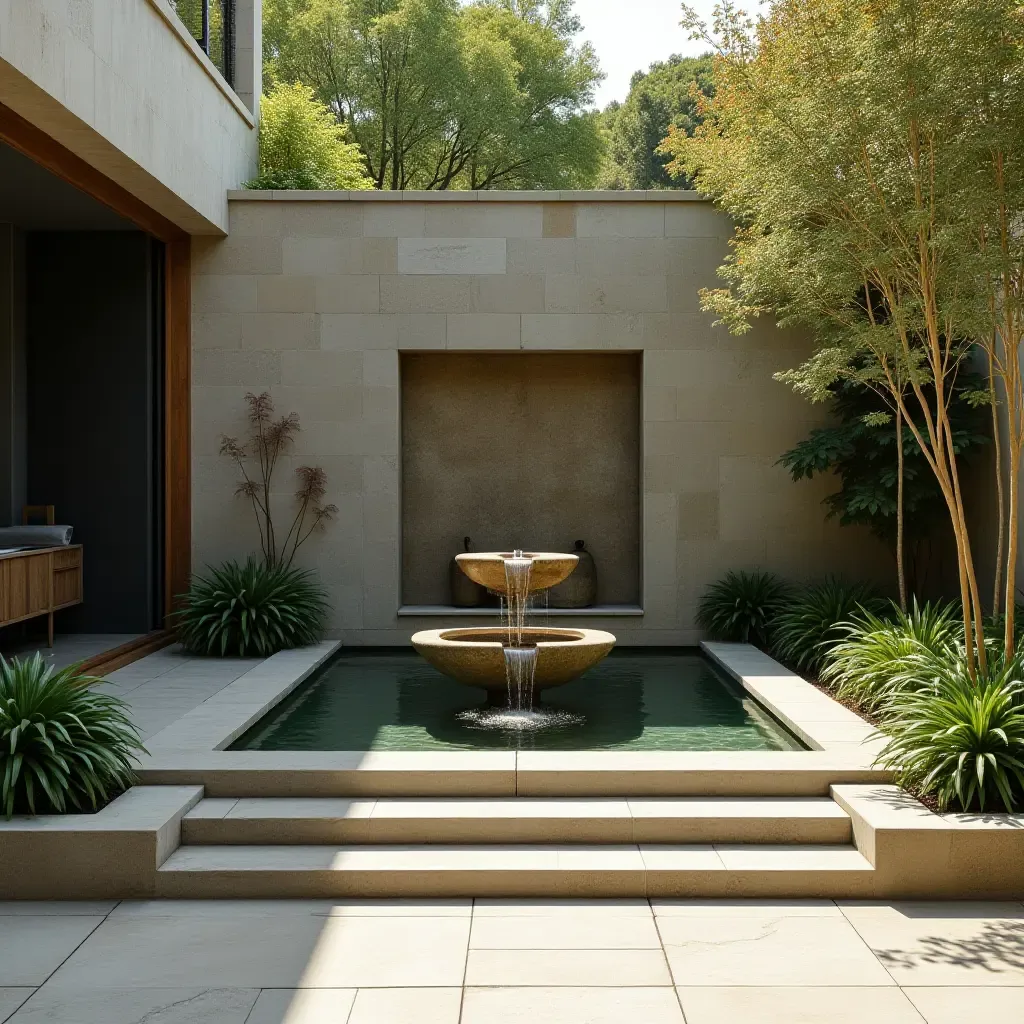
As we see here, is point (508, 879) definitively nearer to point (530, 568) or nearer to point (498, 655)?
point (498, 655)

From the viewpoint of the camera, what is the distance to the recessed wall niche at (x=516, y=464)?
1193 cm

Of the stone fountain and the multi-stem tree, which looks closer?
the multi-stem tree

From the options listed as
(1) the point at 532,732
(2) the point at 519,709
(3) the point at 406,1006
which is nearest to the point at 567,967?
(3) the point at 406,1006

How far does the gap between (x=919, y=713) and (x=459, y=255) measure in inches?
267

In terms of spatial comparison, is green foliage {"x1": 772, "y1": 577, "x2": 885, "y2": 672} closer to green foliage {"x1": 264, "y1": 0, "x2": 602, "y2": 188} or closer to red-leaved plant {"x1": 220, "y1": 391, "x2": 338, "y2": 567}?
red-leaved plant {"x1": 220, "y1": 391, "x2": 338, "y2": 567}

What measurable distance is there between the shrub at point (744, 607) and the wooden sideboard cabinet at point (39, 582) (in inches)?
227

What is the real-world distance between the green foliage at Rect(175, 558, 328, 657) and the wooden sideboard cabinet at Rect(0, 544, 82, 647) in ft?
3.24

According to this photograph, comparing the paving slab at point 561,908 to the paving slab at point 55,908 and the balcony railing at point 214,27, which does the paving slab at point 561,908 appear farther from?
the balcony railing at point 214,27

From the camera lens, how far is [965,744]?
17.7 ft

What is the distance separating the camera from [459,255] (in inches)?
437

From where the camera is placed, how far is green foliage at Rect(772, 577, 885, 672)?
9.19 m

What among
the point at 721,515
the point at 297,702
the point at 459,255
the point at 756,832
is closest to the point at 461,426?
the point at 459,255

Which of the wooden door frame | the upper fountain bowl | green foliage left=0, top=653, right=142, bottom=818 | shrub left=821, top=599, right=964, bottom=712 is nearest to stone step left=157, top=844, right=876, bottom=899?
green foliage left=0, top=653, right=142, bottom=818

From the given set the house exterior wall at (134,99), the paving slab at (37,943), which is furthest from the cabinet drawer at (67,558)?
the paving slab at (37,943)
